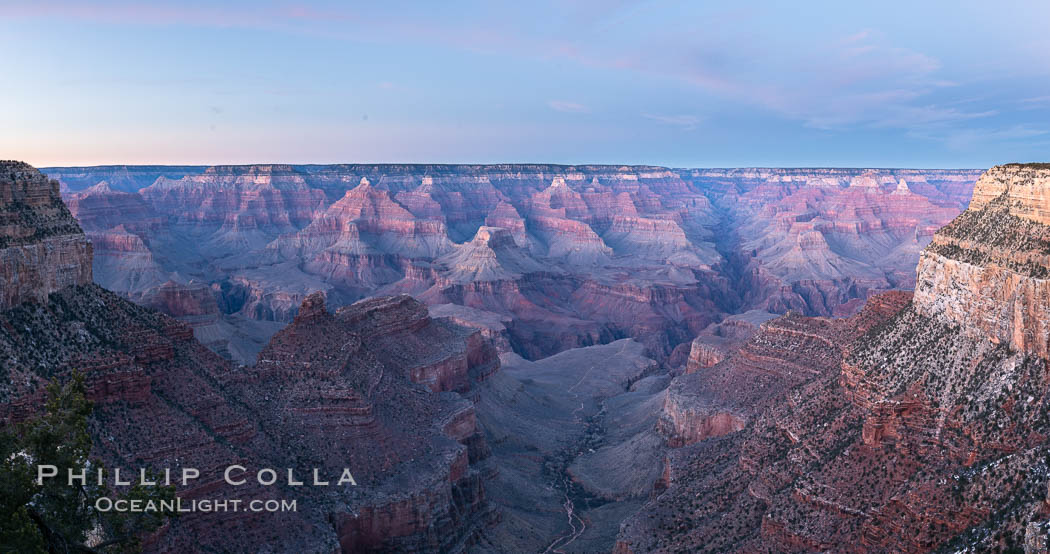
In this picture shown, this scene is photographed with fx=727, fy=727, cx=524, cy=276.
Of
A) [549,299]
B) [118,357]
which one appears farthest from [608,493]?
[549,299]

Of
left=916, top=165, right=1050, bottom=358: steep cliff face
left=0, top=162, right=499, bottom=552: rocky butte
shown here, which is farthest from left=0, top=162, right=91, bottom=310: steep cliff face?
left=916, top=165, right=1050, bottom=358: steep cliff face

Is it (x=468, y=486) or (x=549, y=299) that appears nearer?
(x=468, y=486)

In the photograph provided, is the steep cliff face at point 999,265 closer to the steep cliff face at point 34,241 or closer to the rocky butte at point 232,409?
the rocky butte at point 232,409

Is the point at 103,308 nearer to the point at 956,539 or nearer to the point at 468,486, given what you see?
the point at 468,486

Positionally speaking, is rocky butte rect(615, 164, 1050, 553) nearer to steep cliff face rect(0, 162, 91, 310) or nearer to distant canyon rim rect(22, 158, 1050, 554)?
distant canyon rim rect(22, 158, 1050, 554)

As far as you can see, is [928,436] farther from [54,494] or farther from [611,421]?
[611,421]

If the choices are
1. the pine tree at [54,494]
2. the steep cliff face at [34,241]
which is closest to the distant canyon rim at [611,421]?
the steep cliff face at [34,241]
